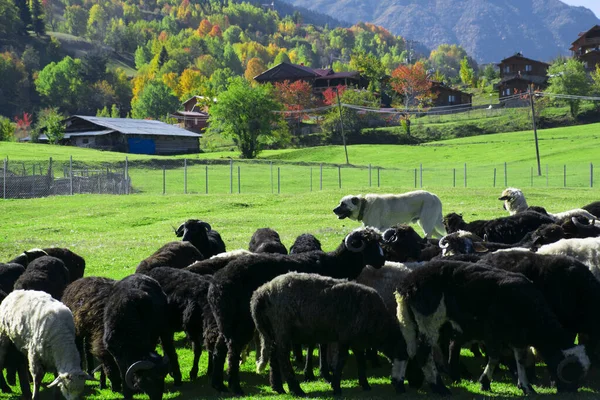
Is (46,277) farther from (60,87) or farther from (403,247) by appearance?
(60,87)

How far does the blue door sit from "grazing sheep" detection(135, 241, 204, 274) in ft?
241

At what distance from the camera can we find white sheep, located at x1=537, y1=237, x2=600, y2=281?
10992 millimetres

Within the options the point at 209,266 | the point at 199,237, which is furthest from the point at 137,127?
the point at 209,266

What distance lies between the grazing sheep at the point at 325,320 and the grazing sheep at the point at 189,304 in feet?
3.68

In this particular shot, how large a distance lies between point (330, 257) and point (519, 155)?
68889mm

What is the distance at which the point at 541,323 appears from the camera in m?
8.67

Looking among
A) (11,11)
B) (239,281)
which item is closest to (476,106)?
(239,281)

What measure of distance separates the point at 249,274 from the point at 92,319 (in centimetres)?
215

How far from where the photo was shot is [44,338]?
352 inches

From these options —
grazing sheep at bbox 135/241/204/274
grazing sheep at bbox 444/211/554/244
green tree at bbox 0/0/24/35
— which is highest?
green tree at bbox 0/0/24/35

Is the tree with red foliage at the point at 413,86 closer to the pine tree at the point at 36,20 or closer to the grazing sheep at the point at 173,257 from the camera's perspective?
the grazing sheep at the point at 173,257

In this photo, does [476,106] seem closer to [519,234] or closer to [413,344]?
[519,234]

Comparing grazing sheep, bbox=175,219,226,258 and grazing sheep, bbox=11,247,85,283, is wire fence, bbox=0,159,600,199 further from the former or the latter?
grazing sheep, bbox=11,247,85,283

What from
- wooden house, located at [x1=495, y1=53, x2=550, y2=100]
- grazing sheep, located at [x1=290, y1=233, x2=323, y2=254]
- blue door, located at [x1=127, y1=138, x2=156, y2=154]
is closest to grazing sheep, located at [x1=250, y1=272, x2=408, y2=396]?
grazing sheep, located at [x1=290, y1=233, x2=323, y2=254]
